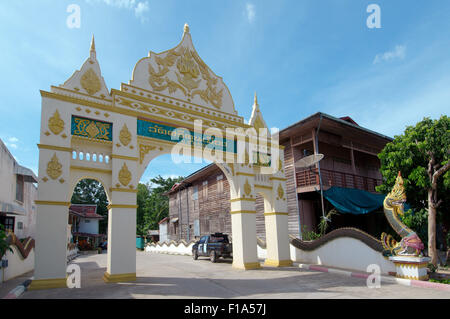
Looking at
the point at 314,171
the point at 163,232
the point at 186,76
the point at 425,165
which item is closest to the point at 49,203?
the point at 186,76

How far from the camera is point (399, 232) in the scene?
8.41 meters

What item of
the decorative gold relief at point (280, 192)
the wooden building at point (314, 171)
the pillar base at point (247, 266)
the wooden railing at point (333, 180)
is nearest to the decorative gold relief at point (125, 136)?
the pillar base at point (247, 266)

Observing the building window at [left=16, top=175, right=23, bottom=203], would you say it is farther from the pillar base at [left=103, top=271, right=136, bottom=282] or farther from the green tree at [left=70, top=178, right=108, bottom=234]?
the green tree at [left=70, top=178, right=108, bottom=234]

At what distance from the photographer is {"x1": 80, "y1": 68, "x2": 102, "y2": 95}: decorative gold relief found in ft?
29.8

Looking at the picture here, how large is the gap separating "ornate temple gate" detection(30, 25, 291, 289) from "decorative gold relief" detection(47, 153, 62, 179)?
24mm

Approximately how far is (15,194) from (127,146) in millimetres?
10271

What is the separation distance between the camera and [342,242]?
10.5 meters

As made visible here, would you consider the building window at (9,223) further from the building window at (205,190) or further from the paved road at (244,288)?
the building window at (205,190)

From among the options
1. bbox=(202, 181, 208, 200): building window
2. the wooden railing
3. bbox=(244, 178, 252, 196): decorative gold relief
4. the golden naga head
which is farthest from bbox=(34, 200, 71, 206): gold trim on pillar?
bbox=(202, 181, 208, 200): building window

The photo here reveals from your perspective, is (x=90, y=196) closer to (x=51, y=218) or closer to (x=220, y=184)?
(x=220, y=184)
